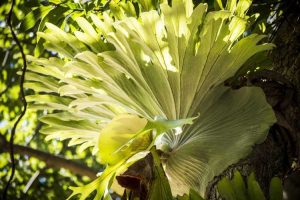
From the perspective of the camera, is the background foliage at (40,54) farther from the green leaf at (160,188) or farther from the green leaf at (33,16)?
the green leaf at (160,188)

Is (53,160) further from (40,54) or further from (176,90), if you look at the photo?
(176,90)

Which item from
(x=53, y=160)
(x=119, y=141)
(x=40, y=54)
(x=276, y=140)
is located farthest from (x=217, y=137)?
(x=53, y=160)

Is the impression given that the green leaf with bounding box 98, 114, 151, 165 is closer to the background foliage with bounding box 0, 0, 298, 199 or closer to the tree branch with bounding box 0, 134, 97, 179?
the background foliage with bounding box 0, 0, 298, 199

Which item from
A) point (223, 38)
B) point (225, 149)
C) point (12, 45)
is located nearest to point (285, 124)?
point (225, 149)

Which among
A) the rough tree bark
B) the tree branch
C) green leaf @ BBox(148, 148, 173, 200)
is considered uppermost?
the rough tree bark

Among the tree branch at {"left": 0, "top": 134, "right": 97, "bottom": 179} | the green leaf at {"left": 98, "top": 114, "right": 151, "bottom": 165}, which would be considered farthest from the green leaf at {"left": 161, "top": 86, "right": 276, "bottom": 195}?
the tree branch at {"left": 0, "top": 134, "right": 97, "bottom": 179}

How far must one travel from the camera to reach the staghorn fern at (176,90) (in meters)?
1.01

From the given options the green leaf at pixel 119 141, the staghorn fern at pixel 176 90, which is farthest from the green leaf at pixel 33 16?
the green leaf at pixel 119 141

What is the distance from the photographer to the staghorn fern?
101 cm

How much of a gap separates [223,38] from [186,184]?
1.32 feet

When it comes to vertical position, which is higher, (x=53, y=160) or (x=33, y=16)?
(x=33, y=16)

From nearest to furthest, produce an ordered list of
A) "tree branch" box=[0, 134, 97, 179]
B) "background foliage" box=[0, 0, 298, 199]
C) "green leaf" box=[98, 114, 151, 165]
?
"green leaf" box=[98, 114, 151, 165], "background foliage" box=[0, 0, 298, 199], "tree branch" box=[0, 134, 97, 179]

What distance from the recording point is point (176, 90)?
43.8 inches

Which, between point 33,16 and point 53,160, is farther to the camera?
point 53,160
